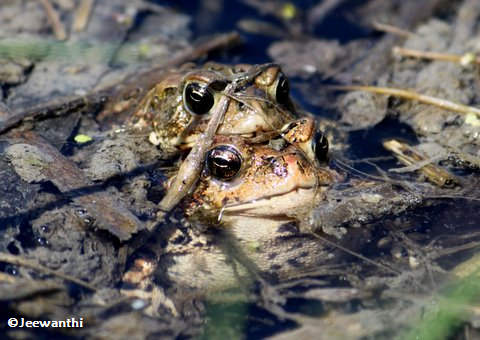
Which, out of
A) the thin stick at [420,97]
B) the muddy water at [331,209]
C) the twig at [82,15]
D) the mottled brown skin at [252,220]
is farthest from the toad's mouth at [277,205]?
the twig at [82,15]

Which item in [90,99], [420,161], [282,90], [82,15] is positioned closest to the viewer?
[282,90]

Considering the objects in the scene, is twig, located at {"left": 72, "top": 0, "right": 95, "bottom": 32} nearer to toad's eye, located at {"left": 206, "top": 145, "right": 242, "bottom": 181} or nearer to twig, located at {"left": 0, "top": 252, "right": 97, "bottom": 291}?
toad's eye, located at {"left": 206, "top": 145, "right": 242, "bottom": 181}

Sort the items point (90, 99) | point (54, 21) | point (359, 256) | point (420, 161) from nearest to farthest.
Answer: point (359, 256) < point (420, 161) < point (90, 99) < point (54, 21)

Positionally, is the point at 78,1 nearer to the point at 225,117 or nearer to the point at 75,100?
the point at 75,100

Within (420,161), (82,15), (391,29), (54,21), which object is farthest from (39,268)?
(391,29)

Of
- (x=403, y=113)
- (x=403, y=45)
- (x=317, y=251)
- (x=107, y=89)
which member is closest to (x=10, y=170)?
→ (x=107, y=89)

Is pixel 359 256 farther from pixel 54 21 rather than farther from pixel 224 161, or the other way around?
pixel 54 21

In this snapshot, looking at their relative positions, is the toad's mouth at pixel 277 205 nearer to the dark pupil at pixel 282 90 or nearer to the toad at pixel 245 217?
the toad at pixel 245 217
